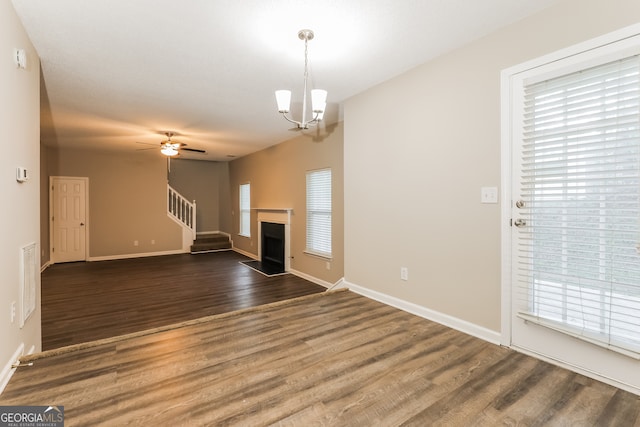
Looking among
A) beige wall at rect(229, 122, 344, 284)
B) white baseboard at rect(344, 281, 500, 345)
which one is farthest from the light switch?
beige wall at rect(229, 122, 344, 284)

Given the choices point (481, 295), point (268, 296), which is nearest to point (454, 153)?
point (481, 295)

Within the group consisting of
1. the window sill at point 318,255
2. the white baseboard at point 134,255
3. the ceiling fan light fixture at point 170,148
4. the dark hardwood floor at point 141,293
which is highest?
the ceiling fan light fixture at point 170,148

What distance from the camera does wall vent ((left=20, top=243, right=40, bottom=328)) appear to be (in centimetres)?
209

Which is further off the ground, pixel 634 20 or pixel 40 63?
pixel 40 63

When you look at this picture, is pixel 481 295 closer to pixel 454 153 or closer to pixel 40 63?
pixel 454 153

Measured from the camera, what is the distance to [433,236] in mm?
2777

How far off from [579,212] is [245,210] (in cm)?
734

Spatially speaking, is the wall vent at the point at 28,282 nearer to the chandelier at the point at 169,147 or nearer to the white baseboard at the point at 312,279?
the chandelier at the point at 169,147

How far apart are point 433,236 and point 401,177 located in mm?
696

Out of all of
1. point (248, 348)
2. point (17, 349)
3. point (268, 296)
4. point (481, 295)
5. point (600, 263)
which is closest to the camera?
point (600, 263)

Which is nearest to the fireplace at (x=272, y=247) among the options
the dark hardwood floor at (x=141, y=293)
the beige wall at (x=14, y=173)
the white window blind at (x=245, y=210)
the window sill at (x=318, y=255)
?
the dark hardwood floor at (x=141, y=293)

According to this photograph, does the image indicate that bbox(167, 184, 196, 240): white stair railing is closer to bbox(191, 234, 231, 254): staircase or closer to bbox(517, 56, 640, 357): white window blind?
bbox(191, 234, 231, 254): staircase

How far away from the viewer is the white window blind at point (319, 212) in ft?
16.9

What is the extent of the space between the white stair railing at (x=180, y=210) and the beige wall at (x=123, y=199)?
15cm
